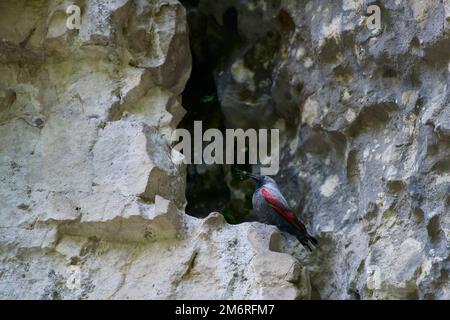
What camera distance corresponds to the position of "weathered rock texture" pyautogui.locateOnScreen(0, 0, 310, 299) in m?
4.52

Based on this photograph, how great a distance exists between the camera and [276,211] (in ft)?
17.7

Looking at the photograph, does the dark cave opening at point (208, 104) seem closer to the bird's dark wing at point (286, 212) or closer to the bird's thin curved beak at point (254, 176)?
the bird's thin curved beak at point (254, 176)

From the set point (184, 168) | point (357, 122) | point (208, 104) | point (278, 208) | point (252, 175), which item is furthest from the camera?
point (208, 104)

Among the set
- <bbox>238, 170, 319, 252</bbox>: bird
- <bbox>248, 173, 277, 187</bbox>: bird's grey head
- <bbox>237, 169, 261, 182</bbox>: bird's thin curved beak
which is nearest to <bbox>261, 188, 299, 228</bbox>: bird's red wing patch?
<bbox>238, 170, 319, 252</bbox>: bird

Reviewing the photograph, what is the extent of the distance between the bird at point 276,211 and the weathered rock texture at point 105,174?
1.61 ft

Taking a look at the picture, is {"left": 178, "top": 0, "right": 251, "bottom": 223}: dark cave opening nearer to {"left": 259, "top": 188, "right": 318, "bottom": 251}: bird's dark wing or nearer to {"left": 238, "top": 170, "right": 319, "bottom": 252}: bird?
{"left": 238, "top": 170, "right": 319, "bottom": 252}: bird

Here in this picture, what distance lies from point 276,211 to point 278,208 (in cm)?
3

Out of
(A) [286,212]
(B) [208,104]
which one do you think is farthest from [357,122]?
(B) [208,104]

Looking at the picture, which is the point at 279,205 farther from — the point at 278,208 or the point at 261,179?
the point at 261,179

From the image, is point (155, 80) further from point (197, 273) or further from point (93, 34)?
point (197, 273)

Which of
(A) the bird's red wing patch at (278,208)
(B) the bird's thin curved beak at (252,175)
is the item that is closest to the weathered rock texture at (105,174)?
(A) the bird's red wing patch at (278,208)

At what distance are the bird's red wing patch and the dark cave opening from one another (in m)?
0.52

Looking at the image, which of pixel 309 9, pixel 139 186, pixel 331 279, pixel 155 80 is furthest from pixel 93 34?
pixel 331 279
